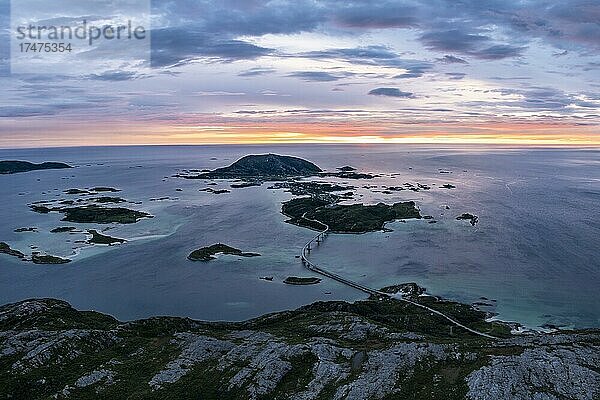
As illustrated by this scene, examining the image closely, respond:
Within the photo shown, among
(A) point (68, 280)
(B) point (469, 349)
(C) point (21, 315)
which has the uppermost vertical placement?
(B) point (469, 349)

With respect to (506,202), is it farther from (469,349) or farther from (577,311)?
(469,349)

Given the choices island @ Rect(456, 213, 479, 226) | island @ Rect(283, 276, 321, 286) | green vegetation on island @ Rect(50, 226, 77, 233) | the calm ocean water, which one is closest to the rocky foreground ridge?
the calm ocean water

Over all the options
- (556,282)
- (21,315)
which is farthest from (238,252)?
(556,282)

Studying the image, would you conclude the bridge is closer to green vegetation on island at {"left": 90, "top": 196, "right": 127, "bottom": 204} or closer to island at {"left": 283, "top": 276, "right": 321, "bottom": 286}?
island at {"left": 283, "top": 276, "right": 321, "bottom": 286}

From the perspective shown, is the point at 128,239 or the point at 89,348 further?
the point at 128,239

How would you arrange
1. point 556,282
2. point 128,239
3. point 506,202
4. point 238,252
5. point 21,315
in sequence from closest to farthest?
point 21,315 → point 556,282 → point 238,252 → point 128,239 → point 506,202

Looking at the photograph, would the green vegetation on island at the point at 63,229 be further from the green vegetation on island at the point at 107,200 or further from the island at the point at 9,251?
the green vegetation on island at the point at 107,200

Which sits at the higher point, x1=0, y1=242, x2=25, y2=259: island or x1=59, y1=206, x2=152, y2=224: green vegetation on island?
x1=59, y1=206, x2=152, y2=224: green vegetation on island
